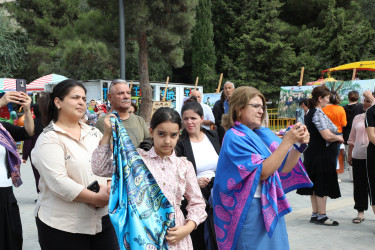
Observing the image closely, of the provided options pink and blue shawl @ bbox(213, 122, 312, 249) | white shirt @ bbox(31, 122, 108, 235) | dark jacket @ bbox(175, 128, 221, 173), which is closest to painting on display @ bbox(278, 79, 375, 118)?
dark jacket @ bbox(175, 128, 221, 173)

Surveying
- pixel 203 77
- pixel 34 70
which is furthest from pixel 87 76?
pixel 203 77

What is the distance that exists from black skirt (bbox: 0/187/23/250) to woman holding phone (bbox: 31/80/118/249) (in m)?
0.95

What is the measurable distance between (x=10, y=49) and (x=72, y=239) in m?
31.6

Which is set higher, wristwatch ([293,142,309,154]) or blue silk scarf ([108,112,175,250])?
wristwatch ([293,142,309,154])

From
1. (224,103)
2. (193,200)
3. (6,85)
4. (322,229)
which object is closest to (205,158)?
(193,200)

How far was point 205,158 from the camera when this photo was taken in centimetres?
416

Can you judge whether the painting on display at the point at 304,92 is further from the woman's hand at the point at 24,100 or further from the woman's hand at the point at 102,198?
the woman's hand at the point at 102,198

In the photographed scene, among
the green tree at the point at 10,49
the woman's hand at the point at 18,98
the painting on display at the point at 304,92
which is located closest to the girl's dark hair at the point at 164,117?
the woman's hand at the point at 18,98

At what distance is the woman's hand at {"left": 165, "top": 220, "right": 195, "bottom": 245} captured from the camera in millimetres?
2613

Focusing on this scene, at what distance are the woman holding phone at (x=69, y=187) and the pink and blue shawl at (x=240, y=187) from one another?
84cm

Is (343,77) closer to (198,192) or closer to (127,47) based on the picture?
(127,47)

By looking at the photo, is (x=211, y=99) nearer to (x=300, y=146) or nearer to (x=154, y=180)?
(x=300, y=146)

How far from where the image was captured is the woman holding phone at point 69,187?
2846 mm

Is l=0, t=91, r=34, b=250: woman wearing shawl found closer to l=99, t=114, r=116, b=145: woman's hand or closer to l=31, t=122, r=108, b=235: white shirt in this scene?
l=31, t=122, r=108, b=235: white shirt
